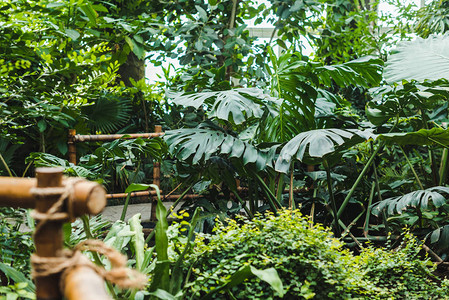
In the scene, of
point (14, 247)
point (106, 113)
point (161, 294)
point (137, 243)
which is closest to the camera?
point (161, 294)

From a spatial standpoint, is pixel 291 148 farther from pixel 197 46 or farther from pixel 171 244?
pixel 197 46

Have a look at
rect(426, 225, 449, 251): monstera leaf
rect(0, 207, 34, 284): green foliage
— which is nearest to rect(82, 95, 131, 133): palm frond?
rect(0, 207, 34, 284): green foliage

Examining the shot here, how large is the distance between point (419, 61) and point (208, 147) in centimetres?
164

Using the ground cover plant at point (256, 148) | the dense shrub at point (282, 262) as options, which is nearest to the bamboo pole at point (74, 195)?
the ground cover plant at point (256, 148)

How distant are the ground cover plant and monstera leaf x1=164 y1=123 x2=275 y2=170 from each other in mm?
12

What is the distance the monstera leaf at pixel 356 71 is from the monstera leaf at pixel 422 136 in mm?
632

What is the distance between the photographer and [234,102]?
2479 mm

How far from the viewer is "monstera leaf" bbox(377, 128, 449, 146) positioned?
7.42 ft

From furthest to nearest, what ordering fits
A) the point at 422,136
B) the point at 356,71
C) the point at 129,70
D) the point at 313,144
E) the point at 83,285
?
the point at 129,70, the point at 356,71, the point at 422,136, the point at 313,144, the point at 83,285

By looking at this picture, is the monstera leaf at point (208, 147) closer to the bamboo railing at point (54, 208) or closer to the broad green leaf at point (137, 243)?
the broad green leaf at point (137, 243)

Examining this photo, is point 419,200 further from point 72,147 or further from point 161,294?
point 72,147

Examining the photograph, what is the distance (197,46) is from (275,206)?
5.79 ft

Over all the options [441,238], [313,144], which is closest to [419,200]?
[441,238]

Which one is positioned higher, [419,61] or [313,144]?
[419,61]
